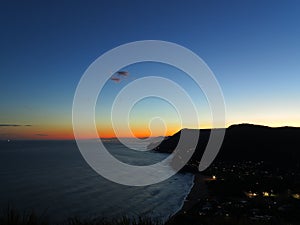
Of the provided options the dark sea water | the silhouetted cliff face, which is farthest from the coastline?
the silhouetted cliff face

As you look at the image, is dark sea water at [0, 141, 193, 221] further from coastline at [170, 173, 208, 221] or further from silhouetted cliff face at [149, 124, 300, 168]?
silhouetted cliff face at [149, 124, 300, 168]

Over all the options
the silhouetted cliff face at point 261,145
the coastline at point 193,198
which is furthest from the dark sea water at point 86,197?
the silhouetted cliff face at point 261,145

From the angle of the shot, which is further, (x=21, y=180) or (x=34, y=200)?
(x=21, y=180)

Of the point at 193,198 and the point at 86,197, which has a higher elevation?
the point at 86,197

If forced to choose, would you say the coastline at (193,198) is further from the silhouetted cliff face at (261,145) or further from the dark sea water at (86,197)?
the silhouetted cliff face at (261,145)

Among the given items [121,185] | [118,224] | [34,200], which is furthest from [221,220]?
[121,185]

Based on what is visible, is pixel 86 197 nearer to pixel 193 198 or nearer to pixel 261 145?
pixel 193 198

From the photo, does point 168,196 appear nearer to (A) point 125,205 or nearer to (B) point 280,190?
Answer: (A) point 125,205

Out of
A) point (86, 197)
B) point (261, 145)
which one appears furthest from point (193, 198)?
point (261, 145)
